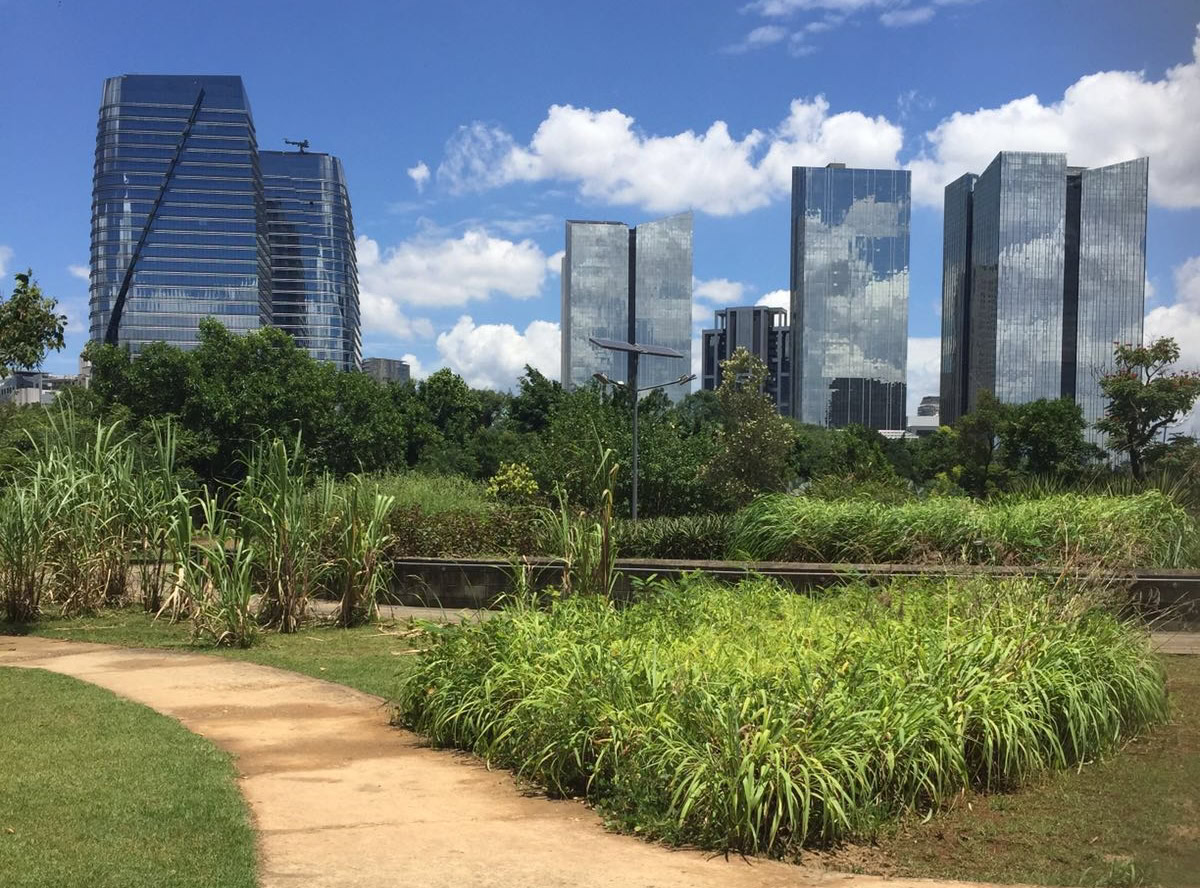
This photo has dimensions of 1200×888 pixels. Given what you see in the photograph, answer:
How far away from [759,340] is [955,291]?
34.0m

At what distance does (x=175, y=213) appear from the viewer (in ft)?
479

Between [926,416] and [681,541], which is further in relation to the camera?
[926,416]

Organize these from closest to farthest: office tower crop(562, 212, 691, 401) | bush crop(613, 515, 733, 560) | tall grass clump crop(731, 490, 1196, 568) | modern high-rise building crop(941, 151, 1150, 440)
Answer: tall grass clump crop(731, 490, 1196, 568) → bush crop(613, 515, 733, 560) → modern high-rise building crop(941, 151, 1150, 440) → office tower crop(562, 212, 691, 401)

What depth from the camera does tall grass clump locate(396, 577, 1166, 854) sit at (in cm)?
474

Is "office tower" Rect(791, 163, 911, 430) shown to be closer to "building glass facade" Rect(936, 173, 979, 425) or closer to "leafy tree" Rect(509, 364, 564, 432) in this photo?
"building glass facade" Rect(936, 173, 979, 425)

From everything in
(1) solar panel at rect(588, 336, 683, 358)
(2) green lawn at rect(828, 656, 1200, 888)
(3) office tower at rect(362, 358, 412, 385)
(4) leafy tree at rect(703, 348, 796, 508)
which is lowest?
(2) green lawn at rect(828, 656, 1200, 888)

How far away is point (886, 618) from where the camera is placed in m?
7.24

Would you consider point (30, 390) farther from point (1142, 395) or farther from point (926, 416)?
point (926, 416)

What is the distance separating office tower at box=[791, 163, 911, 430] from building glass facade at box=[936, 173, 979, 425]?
17237mm

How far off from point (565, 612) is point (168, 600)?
5966 mm

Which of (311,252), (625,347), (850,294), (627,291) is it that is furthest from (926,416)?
(625,347)

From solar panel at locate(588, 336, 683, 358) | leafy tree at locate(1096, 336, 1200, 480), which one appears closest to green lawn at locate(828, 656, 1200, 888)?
solar panel at locate(588, 336, 683, 358)

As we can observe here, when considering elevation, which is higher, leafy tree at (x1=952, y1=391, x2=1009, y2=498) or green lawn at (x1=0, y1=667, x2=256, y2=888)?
leafy tree at (x1=952, y1=391, x2=1009, y2=498)

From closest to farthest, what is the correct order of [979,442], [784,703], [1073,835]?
[1073,835] < [784,703] < [979,442]
